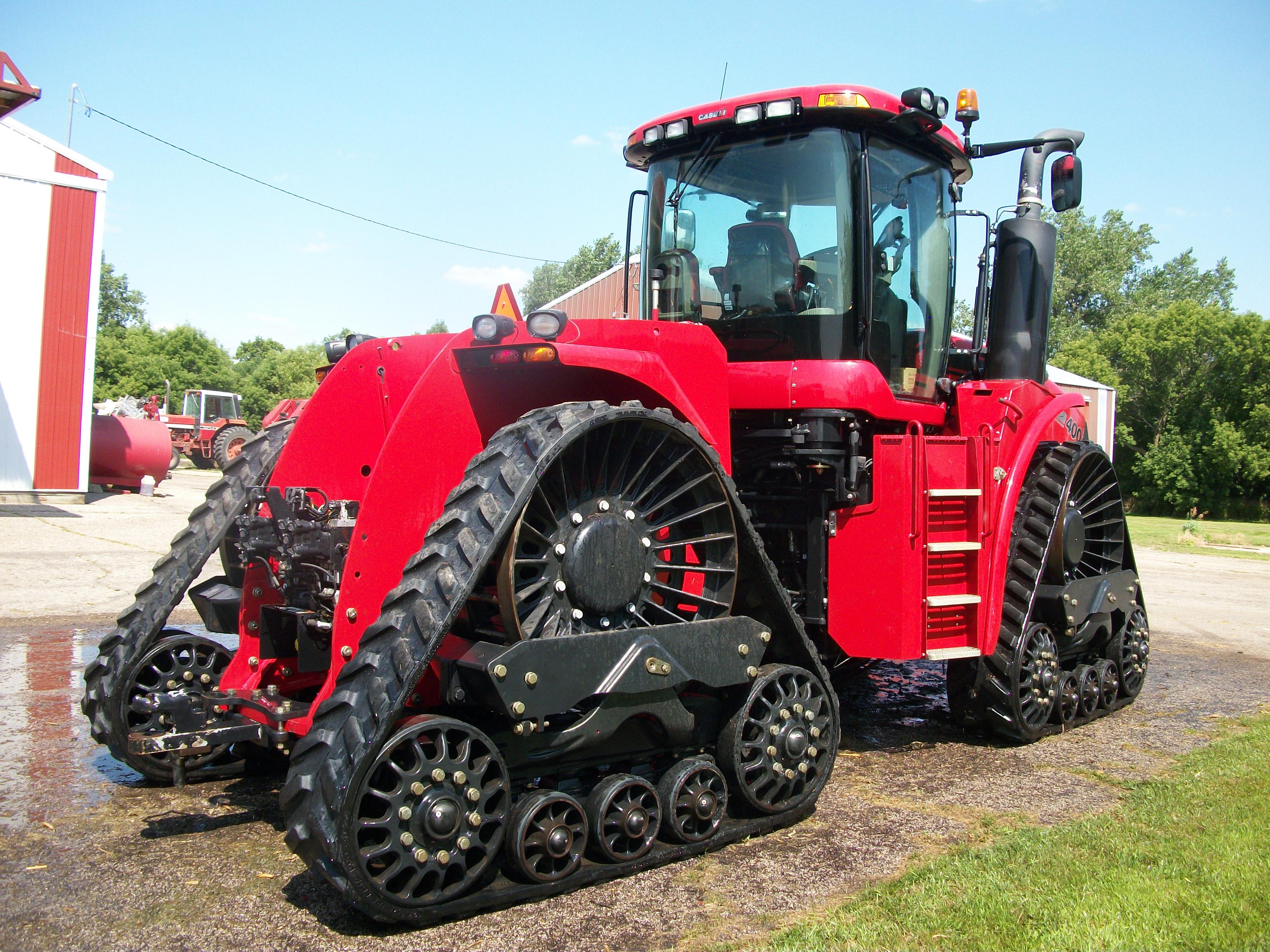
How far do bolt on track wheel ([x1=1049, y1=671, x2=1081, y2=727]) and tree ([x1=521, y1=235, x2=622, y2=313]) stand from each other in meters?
50.2

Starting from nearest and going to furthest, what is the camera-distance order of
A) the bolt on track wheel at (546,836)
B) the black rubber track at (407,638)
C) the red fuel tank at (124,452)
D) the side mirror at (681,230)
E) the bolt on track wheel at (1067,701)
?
the black rubber track at (407,638) < the bolt on track wheel at (546,836) < the side mirror at (681,230) < the bolt on track wheel at (1067,701) < the red fuel tank at (124,452)

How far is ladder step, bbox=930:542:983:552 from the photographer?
534 centimetres

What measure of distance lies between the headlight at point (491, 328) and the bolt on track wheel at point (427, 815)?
4.43 feet

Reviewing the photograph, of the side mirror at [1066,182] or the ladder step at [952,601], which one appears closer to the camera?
the ladder step at [952,601]

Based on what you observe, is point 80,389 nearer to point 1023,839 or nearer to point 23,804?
point 23,804

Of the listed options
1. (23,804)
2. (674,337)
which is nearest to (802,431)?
(674,337)

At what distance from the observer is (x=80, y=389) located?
17828 millimetres

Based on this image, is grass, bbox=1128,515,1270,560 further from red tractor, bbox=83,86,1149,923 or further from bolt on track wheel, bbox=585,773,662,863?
bolt on track wheel, bbox=585,773,662,863

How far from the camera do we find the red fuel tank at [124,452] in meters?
21.7

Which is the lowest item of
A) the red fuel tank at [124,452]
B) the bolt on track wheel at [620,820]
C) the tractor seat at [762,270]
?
the bolt on track wheel at [620,820]

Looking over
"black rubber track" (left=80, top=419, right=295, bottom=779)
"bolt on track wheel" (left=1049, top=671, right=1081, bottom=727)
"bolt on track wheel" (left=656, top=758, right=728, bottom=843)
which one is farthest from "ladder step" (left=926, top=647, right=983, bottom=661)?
"black rubber track" (left=80, top=419, right=295, bottom=779)

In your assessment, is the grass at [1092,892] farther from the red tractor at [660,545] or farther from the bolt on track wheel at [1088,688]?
the bolt on track wheel at [1088,688]

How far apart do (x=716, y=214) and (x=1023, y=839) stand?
3.44m

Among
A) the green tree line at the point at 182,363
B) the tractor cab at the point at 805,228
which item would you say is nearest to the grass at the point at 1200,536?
the tractor cab at the point at 805,228
